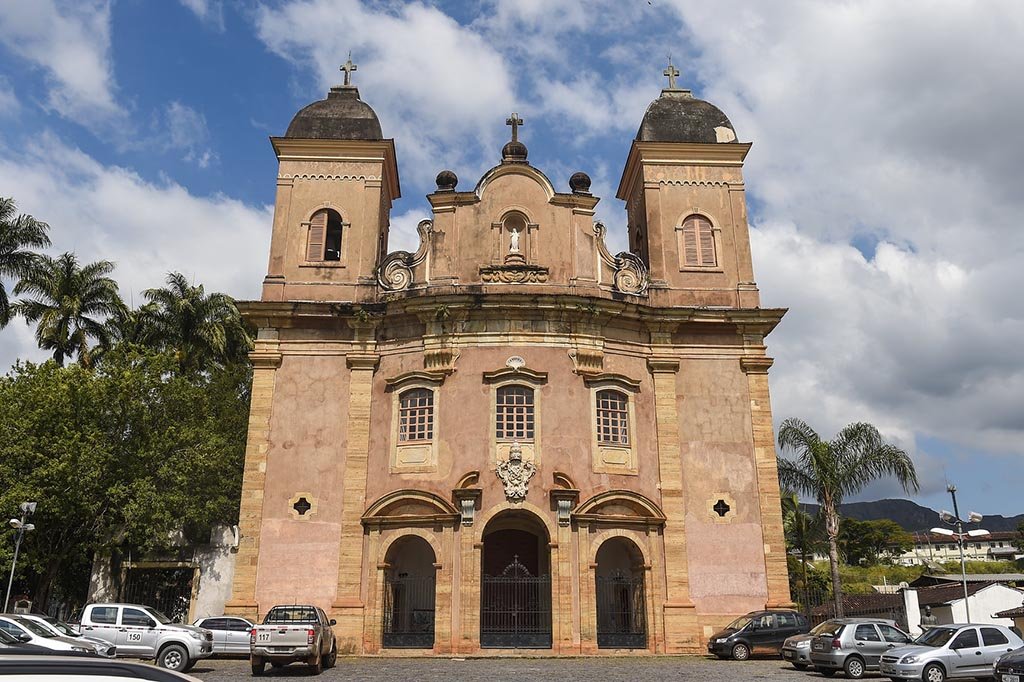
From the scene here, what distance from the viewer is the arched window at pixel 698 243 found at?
2747 centimetres

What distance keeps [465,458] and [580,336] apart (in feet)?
16.1

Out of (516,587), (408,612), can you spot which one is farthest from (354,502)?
(516,587)

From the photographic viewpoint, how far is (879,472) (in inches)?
1157

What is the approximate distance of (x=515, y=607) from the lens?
2325 centimetres

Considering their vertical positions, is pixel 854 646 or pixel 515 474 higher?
pixel 515 474

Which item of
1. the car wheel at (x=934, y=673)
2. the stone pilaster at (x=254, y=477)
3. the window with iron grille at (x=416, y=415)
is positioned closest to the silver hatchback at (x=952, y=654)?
the car wheel at (x=934, y=673)

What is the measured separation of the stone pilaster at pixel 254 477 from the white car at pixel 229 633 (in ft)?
4.36

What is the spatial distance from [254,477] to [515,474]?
7.55 metres

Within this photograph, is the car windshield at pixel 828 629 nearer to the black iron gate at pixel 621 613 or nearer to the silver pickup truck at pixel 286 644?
the black iron gate at pixel 621 613

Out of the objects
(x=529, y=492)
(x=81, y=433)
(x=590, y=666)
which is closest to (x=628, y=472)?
(x=529, y=492)

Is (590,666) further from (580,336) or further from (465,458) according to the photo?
(580,336)

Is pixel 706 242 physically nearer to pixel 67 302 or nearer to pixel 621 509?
pixel 621 509

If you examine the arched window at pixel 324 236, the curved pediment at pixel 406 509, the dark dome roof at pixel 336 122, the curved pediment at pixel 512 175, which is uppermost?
the dark dome roof at pixel 336 122

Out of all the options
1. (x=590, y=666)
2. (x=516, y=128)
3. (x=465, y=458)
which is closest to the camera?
(x=590, y=666)
